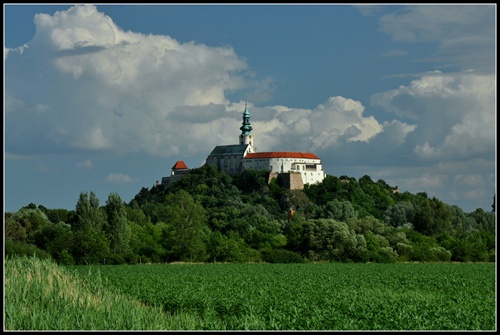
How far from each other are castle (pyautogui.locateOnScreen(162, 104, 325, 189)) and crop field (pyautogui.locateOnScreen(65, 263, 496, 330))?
4079 inches

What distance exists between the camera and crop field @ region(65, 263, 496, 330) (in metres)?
18.9

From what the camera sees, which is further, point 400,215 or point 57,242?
point 400,215

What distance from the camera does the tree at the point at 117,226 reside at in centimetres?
6153

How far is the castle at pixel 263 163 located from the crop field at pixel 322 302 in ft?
340

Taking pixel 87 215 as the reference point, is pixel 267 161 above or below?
above

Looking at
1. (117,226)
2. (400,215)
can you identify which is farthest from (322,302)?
(400,215)

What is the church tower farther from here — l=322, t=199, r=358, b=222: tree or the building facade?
l=322, t=199, r=358, b=222: tree

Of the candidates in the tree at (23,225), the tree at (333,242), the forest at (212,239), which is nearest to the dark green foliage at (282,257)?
the forest at (212,239)

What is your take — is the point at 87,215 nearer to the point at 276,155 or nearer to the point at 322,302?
the point at 322,302

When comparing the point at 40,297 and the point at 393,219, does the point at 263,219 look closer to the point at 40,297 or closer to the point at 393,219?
the point at 393,219

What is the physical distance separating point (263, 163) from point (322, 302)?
123 m

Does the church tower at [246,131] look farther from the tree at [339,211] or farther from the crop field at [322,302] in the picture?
the crop field at [322,302]

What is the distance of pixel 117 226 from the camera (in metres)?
61.9

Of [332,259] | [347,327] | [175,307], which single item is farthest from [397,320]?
[332,259]
